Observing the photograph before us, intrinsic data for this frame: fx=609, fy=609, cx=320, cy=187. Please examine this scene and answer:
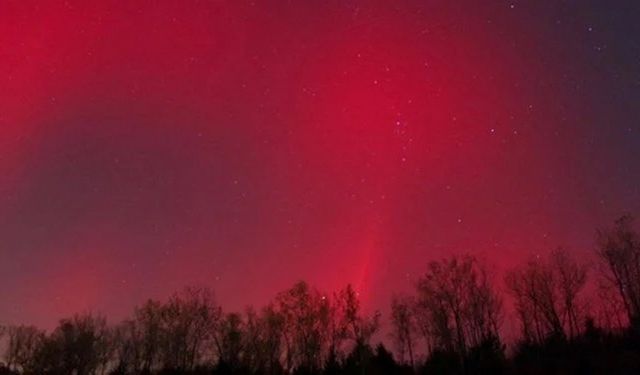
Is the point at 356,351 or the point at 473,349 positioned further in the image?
the point at 356,351

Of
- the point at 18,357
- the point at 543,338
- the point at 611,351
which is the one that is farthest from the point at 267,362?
the point at 18,357

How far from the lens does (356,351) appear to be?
63.9m

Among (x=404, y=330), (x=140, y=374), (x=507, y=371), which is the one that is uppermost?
(x=404, y=330)

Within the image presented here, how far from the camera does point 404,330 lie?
266ft

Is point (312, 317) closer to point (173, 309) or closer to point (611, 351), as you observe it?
point (173, 309)

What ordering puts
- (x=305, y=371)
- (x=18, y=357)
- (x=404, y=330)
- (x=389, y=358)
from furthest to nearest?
(x=18, y=357) → (x=404, y=330) → (x=305, y=371) → (x=389, y=358)

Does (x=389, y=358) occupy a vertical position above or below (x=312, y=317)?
below

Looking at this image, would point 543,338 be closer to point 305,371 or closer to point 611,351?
point 611,351

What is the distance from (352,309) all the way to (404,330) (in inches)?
493

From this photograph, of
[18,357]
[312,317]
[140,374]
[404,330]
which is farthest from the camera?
[18,357]

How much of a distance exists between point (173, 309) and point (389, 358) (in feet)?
114

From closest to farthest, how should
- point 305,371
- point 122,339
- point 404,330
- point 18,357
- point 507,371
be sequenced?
point 507,371
point 305,371
point 404,330
point 122,339
point 18,357

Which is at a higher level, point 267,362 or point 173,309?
point 173,309

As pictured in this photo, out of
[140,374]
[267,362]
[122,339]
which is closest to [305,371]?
[267,362]
